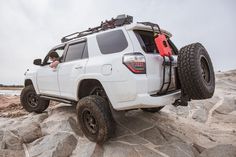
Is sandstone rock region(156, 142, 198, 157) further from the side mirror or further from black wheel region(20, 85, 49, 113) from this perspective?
the side mirror

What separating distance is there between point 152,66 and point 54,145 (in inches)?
89.2

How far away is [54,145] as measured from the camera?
11.9ft

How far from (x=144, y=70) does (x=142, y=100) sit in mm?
454

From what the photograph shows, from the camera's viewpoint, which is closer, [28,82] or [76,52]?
[76,52]

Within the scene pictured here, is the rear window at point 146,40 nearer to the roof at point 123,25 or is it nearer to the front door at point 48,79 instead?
the roof at point 123,25

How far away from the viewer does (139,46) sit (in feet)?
10.4

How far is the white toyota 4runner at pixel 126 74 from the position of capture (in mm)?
2986

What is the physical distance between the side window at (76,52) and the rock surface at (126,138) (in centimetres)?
143

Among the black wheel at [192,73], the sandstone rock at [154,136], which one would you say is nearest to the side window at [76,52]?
the black wheel at [192,73]

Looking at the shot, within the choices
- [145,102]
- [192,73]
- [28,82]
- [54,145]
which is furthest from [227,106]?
[28,82]

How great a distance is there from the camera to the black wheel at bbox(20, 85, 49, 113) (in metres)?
5.49

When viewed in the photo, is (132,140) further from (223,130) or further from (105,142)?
(223,130)

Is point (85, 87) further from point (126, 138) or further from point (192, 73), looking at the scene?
point (192, 73)

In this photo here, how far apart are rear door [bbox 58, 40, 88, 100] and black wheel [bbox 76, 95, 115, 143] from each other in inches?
21.4
